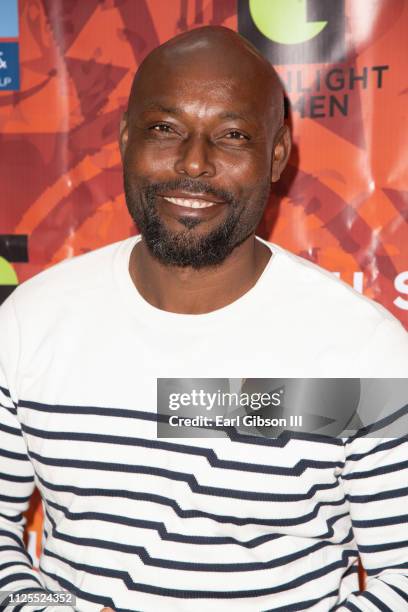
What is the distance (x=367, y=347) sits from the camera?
3.60 ft

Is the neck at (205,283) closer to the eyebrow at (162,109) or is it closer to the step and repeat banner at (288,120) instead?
the eyebrow at (162,109)

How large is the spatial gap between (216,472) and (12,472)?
1.47 ft

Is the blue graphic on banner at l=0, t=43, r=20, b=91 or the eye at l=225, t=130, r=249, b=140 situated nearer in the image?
the eye at l=225, t=130, r=249, b=140

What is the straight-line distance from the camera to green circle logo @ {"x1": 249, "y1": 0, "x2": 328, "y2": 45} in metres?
1.43

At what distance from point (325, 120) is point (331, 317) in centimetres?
57

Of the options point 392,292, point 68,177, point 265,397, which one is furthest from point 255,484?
point 68,177

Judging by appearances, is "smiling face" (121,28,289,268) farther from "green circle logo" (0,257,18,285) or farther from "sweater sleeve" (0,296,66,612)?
"green circle logo" (0,257,18,285)

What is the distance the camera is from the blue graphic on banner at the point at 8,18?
1.58 m

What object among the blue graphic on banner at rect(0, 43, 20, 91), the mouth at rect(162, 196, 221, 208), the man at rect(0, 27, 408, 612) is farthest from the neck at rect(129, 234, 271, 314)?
the blue graphic on banner at rect(0, 43, 20, 91)

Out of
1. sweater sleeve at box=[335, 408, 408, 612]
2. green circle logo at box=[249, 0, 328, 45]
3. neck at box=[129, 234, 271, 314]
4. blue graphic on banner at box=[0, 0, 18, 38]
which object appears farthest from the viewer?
blue graphic on banner at box=[0, 0, 18, 38]

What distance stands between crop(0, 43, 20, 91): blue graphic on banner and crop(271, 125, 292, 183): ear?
2.56ft

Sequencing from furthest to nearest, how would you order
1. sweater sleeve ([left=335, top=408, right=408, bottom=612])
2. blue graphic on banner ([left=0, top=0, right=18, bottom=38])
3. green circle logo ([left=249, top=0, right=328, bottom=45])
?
blue graphic on banner ([left=0, top=0, right=18, bottom=38])
green circle logo ([left=249, top=0, right=328, bottom=45])
sweater sleeve ([left=335, top=408, right=408, bottom=612])

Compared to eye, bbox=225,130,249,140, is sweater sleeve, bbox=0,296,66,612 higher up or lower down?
lower down

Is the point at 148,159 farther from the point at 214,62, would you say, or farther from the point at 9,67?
the point at 9,67
